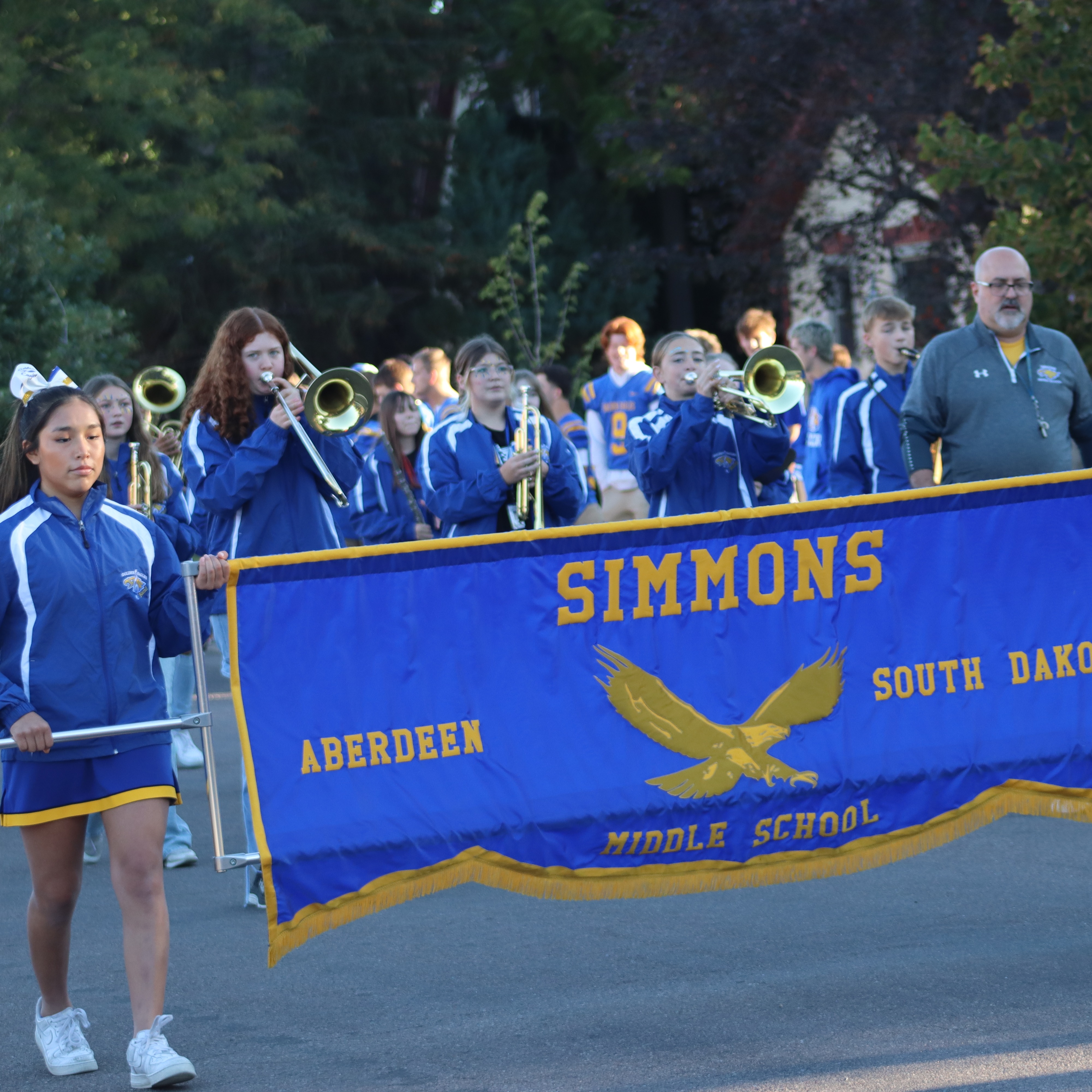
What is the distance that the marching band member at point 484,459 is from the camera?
7.43 m

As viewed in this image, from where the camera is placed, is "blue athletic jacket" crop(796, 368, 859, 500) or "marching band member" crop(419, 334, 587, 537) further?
"blue athletic jacket" crop(796, 368, 859, 500)

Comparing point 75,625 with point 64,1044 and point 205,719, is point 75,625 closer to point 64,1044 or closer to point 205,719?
point 205,719

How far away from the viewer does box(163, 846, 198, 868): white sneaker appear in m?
7.53

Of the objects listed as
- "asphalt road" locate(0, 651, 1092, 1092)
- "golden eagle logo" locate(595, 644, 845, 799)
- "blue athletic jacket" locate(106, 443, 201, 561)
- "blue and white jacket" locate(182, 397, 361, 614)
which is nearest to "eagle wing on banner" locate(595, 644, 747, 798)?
"golden eagle logo" locate(595, 644, 845, 799)

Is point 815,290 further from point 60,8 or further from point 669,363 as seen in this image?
point 669,363

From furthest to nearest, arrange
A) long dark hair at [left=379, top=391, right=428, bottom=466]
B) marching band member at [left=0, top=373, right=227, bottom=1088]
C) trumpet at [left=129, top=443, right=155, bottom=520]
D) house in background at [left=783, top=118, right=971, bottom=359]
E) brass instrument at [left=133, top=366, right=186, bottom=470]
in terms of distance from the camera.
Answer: house in background at [left=783, top=118, right=971, bottom=359] < brass instrument at [left=133, top=366, right=186, bottom=470] < long dark hair at [left=379, top=391, right=428, bottom=466] < trumpet at [left=129, top=443, right=155, bottom=520] < marching band member at [left=0, top=373, right=227, bottom=1088]

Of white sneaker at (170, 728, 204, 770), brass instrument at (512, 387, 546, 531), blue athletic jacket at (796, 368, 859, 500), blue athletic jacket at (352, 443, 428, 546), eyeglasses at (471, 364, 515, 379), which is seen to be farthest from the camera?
blue athletic jacket at (352, 443, 428, 546)

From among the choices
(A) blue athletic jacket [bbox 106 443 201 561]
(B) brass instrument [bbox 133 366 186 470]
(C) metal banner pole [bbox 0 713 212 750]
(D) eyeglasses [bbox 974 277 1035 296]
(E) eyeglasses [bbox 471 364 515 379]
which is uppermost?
(B) brass instrument [bbox 133 366 186 470]

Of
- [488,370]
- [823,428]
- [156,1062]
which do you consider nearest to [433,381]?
[823,428]

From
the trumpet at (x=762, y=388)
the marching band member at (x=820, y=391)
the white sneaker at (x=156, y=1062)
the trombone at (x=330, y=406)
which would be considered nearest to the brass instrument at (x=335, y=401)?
the trombone at (x=330, y=406)

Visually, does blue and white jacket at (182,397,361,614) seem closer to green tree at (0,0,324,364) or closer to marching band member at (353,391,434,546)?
marching band member at (353,391,434,546)

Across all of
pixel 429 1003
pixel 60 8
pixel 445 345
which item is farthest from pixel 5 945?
pixel 445 345

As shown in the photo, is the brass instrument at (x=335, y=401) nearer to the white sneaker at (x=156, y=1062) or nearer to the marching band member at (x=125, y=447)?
the marching band member at (x=125, y=447)

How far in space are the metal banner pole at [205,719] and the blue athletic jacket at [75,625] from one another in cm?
12
